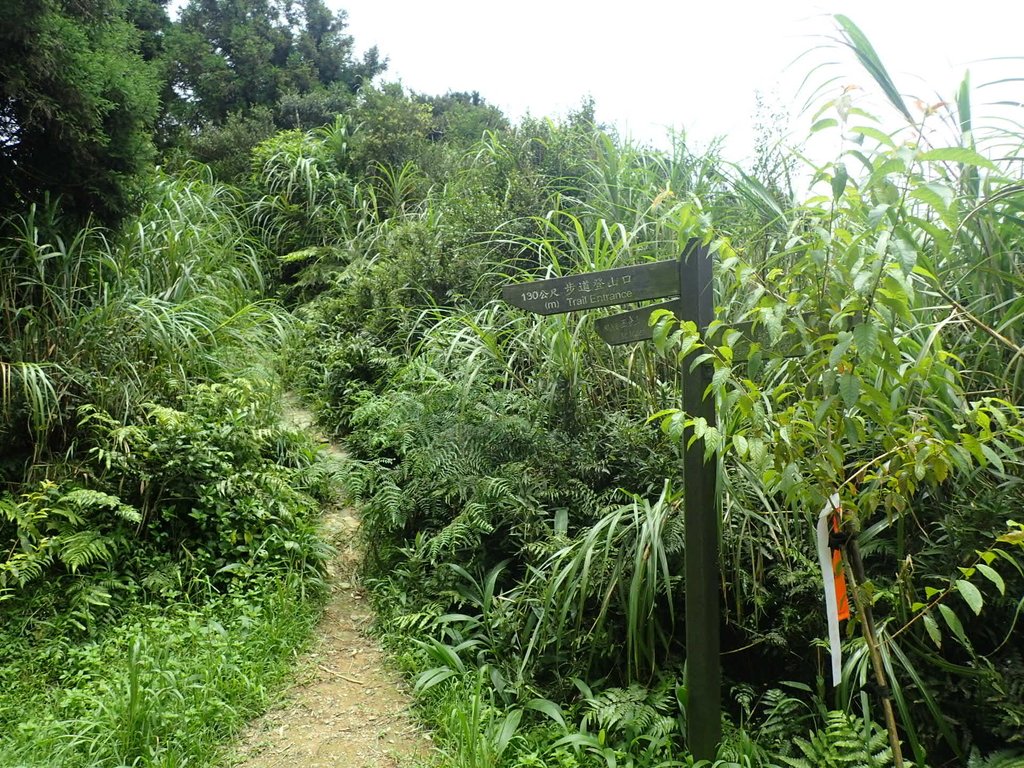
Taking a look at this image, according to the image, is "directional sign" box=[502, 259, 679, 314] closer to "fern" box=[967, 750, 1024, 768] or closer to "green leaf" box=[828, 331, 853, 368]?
"green leaf" box=[828, 331, 853, 368]

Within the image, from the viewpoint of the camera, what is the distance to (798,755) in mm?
2713

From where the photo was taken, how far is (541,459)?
12.8 feet

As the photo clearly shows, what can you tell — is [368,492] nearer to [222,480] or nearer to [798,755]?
[222,480]

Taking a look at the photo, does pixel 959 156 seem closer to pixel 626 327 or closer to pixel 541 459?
pixel 626 327

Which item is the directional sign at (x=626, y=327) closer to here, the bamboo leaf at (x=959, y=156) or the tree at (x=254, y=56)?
the bamboo leaf at (x=959, y=156)

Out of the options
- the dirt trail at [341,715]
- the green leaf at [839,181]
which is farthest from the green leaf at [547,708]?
the green leaf at [839,181]

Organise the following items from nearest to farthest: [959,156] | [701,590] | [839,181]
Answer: [959,156] → [839,181] → [701,590]

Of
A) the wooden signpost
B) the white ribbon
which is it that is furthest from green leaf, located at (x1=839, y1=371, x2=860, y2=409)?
the wooden signpost

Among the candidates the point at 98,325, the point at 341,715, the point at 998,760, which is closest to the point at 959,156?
the point at 998,760

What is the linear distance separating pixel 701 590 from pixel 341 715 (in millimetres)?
1729

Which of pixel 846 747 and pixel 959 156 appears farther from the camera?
pixel 846 747

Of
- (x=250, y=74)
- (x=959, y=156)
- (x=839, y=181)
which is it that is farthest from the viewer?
(x=250, y=74)

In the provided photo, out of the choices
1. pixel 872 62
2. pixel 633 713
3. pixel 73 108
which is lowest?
pixel 633 713

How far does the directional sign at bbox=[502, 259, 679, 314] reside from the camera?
279 centimetres
